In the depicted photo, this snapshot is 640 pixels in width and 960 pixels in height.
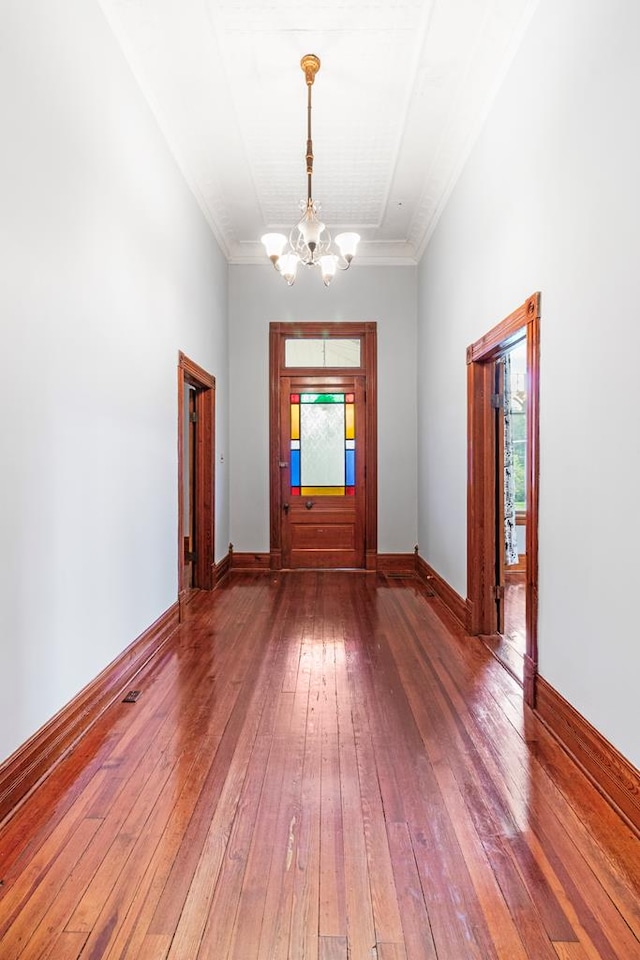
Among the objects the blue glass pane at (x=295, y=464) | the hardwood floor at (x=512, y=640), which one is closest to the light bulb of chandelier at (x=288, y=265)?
the blue glass pane at (x=295, y=464)

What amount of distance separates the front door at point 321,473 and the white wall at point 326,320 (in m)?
Result: 0.22

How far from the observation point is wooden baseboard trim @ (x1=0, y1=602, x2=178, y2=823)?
186 centimetres

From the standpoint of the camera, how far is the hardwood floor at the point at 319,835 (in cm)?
137

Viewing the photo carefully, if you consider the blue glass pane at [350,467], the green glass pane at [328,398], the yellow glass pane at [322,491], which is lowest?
the yellow glass pane at [322,491]

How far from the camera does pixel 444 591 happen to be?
4598mm

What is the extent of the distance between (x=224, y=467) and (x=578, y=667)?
4237 millimetres

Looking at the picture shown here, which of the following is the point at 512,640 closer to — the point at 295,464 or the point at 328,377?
the point at 295,464

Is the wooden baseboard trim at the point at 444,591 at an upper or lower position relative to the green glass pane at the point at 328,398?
lower

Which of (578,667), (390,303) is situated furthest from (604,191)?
(390,303)

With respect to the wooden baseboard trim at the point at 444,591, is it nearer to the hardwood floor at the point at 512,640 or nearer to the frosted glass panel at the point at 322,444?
the hardwood floor at the point at 512,640

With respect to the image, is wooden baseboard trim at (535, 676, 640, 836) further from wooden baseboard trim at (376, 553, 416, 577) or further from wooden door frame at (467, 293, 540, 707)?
wooden baseboard trim at (376, 553, 416, 577)

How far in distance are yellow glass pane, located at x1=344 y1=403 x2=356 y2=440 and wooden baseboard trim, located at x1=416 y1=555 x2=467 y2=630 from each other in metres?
1.53

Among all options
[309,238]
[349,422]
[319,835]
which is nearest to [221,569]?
[349,422]

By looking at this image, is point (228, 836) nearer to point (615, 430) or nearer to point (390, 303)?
point (615, 430)
